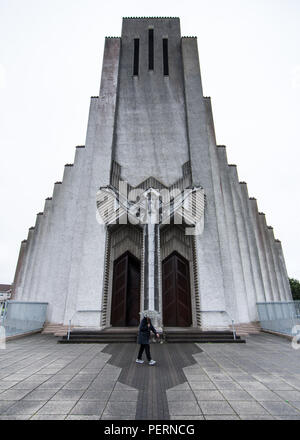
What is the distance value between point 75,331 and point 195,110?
16.7 metres

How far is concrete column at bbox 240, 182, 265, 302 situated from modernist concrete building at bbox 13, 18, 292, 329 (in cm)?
7

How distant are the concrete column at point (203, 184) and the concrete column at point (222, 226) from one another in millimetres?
795

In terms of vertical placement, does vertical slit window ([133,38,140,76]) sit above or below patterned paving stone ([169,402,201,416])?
above

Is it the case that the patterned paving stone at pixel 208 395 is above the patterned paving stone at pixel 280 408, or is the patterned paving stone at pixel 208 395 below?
above

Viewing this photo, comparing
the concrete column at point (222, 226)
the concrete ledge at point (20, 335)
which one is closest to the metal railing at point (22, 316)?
the concrete ledge at point (20, 335)

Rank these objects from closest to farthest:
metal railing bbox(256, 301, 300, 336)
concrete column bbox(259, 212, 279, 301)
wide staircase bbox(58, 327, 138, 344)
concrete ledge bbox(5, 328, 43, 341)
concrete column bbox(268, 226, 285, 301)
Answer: wide staircase bbox(58, 327, 138, 344) → concrete ledge bbox(5, 328, 43, 341) → metal railing bbox(256, 301, 300, 336) → concrete column bbox(259, 212, 279, 301) → concrete column bbox(268, 226, 285, 301)

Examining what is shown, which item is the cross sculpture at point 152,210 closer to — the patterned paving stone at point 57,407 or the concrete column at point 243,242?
the concrete column at point 243,242

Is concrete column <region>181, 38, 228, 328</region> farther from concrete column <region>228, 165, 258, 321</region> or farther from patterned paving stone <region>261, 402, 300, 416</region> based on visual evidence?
patterned paving stone <region>261, 402, 300, 416</region>

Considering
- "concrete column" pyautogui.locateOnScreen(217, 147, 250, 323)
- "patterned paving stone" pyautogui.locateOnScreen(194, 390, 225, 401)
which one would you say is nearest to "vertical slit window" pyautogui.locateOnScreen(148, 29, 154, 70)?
"concrete column" pyautogui.locateOnScreen(217, 147, 250, 323)

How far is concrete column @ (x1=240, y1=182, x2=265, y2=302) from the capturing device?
50.1ft

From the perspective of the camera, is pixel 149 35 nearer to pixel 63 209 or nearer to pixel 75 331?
pixel 63 209

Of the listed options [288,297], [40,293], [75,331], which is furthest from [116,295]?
[288,297]

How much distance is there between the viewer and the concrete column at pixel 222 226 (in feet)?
42.6

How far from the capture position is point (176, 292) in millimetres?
14820
